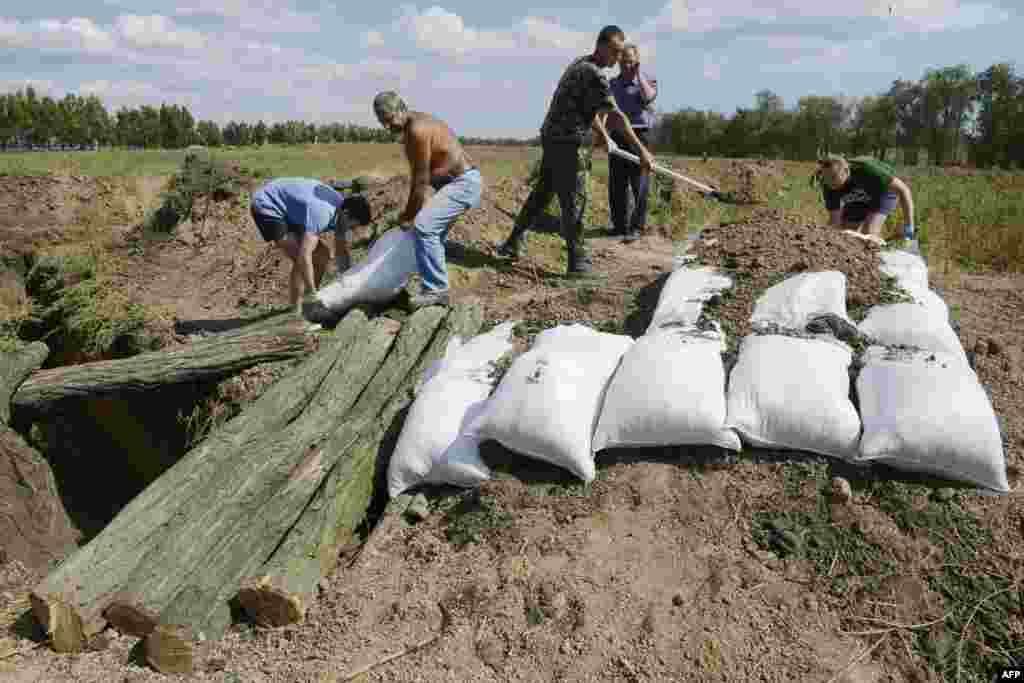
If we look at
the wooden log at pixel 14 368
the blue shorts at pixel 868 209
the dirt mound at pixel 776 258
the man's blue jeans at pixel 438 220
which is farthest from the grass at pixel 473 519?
the blue shorts at pixel 868 209

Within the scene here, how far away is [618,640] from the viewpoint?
8.36ft

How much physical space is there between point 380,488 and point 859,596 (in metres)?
2.10

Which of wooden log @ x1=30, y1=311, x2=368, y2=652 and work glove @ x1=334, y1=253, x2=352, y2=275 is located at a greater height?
work glove @ x1=334, y1=253, x2=352, y2=275

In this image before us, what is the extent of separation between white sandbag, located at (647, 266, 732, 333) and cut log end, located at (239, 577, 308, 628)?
2.15 metres

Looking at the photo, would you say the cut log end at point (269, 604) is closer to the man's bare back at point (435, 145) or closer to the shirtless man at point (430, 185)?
the shirtless man at point (430, 185)

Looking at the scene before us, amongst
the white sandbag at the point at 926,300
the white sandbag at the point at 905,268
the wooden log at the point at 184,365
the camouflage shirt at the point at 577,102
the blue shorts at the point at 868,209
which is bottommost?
the wooden log at the point at 184,365

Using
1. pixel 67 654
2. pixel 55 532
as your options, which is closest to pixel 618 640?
pixel 67 654

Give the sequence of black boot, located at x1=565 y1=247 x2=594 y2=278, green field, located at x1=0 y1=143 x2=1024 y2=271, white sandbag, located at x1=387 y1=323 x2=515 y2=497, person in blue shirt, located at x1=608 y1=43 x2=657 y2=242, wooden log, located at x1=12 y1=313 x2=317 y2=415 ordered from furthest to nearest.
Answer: green field, located at x1=0 y1=143 x2=1024 y2=271 < person in blue shirt, located at x1=608 y1=43 x2=657 y2=242 < black boot, located at x1=565 y1=247 x2=594 y2=278 < wooden log, located at x1=12 y1=313 x2=317 y2=415 < white sandbag, located at x1=387 y1=323 x2=515 y2=497

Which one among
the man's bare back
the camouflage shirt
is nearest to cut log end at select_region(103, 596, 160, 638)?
the man's bare back

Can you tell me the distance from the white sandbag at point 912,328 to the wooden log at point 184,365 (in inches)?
127

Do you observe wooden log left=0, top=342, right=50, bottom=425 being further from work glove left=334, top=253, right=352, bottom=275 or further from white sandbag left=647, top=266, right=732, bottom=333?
white sandbag left=647, top=266, right=732, bottom=333

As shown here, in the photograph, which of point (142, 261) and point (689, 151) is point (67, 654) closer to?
point (142, 261)

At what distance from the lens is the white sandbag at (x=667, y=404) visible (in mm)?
3021

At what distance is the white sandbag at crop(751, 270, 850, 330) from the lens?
3.67 metres
